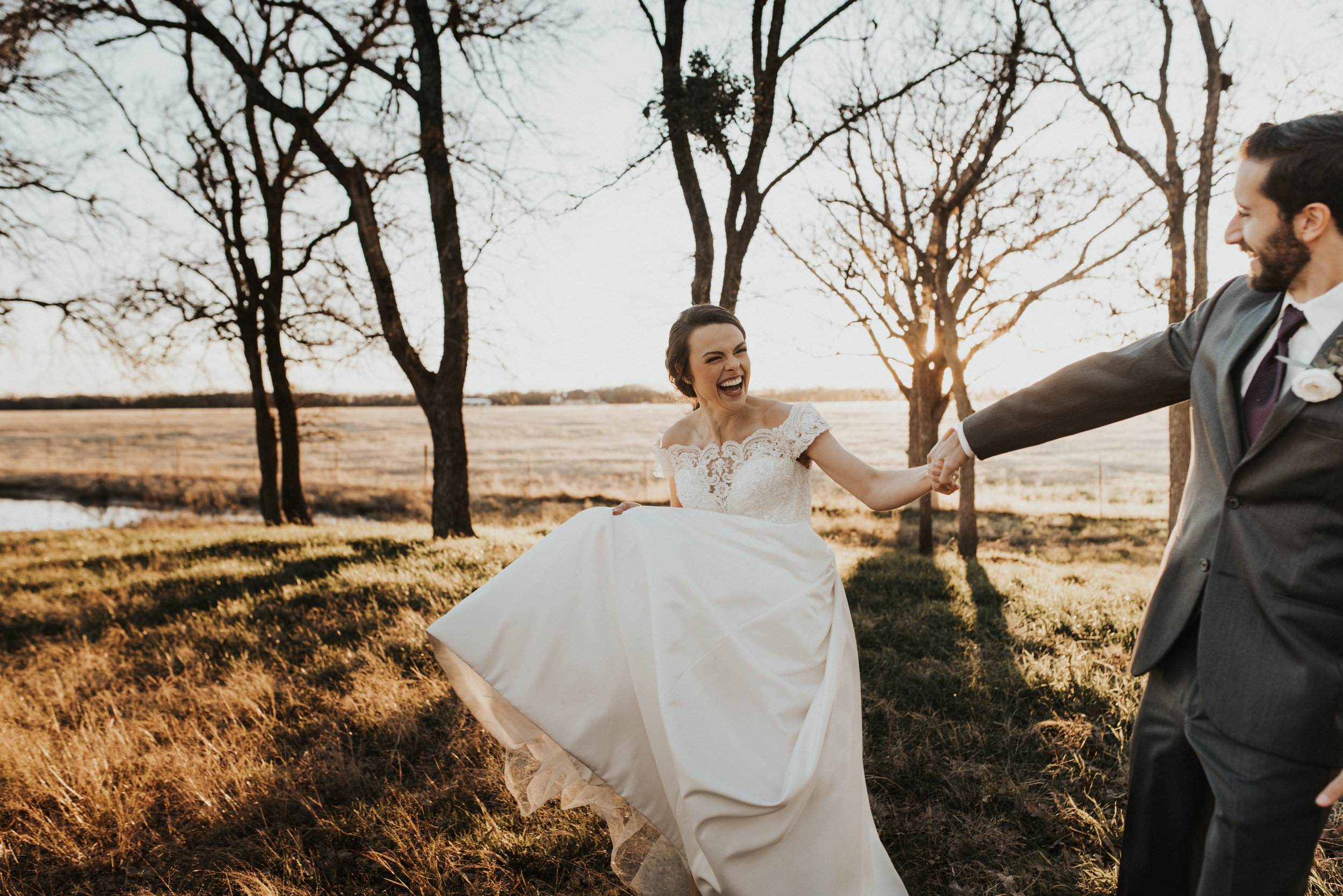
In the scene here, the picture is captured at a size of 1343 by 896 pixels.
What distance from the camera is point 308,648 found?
5.69 meters

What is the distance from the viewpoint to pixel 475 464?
34.4 m

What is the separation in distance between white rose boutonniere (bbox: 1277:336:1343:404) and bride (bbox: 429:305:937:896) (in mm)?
1387

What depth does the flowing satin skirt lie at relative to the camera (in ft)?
7.24

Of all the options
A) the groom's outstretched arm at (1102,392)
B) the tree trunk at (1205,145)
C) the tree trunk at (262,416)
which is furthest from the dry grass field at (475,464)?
the tree trunk at (1205,145)

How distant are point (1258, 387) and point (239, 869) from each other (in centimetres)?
423

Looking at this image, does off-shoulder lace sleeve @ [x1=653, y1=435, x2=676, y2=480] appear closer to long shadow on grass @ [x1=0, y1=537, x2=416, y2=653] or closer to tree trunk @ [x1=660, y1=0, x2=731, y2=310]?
tree trunk @ [x1=660, y1=0, x2=731, y2=310]

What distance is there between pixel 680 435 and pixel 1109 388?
2.01 meters

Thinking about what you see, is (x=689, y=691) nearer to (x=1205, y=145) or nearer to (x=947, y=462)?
(x=947, y=462)

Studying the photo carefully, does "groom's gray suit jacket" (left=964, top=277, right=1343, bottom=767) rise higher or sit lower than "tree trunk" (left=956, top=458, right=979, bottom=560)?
higher

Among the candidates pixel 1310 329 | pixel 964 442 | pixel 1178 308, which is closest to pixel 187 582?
pixel 964 442

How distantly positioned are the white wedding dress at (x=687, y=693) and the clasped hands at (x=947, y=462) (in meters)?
0.58

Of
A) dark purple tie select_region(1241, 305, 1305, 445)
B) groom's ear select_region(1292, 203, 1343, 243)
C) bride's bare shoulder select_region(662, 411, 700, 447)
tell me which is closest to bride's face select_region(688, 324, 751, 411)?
bride's bare shoulder select_region(662, 411, 700, 447)

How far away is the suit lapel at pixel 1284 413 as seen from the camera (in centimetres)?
175

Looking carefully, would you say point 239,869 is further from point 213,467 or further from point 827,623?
point 213,467
